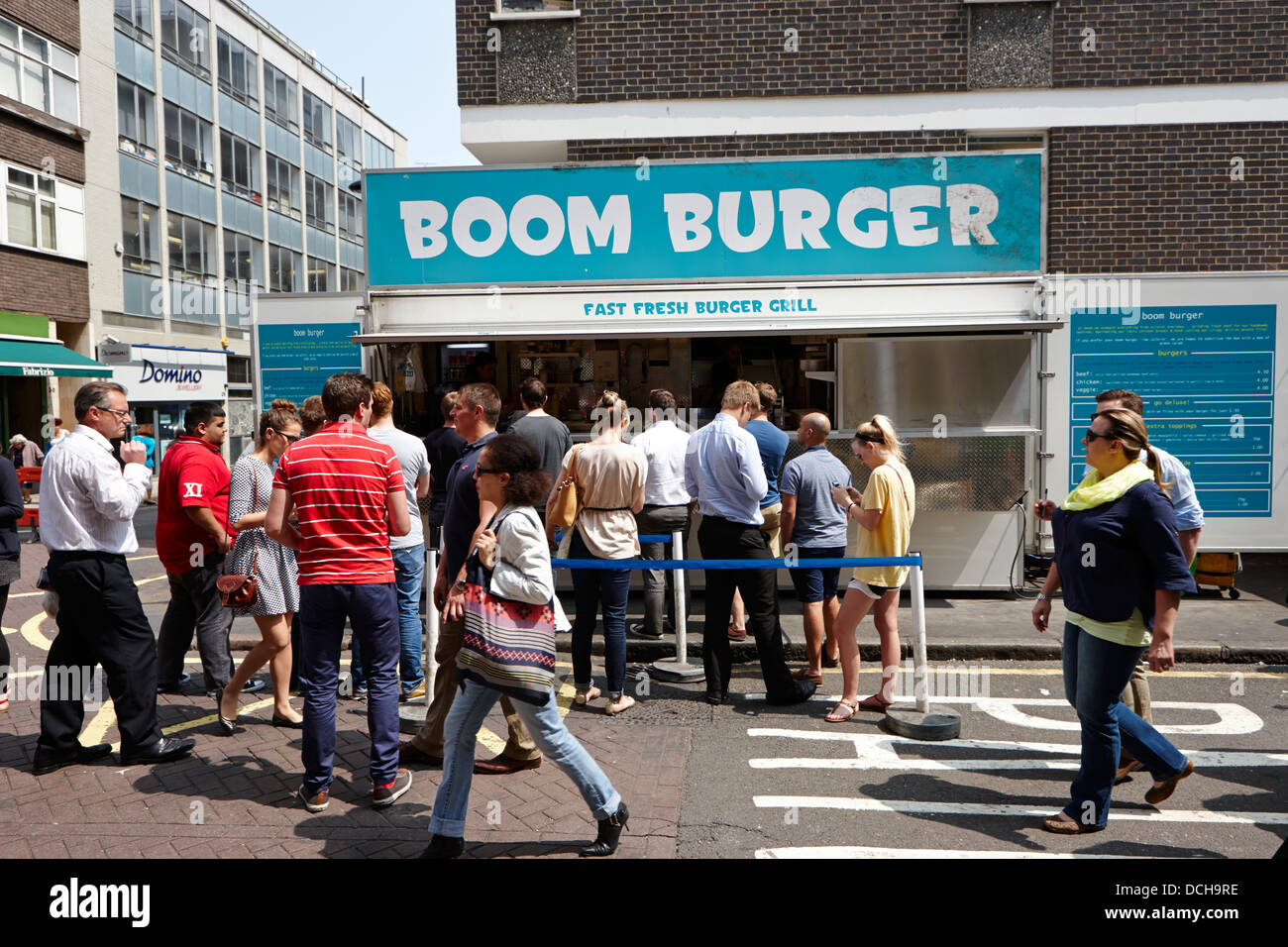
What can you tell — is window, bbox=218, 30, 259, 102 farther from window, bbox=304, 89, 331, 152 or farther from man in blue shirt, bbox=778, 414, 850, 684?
man in blue shirt, bbox=778, 414, 850, 684

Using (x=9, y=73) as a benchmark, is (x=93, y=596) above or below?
below

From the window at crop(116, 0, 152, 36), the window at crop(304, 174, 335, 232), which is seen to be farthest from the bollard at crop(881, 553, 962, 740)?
the window at crop(304, 174, 335, 232)

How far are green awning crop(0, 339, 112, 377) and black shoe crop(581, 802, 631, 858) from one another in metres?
22.5

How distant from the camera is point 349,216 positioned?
49.3 metres

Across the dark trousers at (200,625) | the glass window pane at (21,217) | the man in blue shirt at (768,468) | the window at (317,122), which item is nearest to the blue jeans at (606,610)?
the man in blue shirt at (768,468)

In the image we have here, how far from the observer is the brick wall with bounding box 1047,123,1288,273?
39.4 ft

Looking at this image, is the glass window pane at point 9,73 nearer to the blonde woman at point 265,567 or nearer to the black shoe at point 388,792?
the blonde woman at point 265,567

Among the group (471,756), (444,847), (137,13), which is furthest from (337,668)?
(137,13)

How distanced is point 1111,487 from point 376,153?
53455 mm

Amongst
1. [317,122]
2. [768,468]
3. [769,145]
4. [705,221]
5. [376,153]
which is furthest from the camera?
[376,153]

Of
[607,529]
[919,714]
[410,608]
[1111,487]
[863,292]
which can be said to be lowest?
[919,714]

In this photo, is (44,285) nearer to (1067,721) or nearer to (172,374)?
(172,374)

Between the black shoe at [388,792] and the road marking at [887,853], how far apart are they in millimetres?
1678
